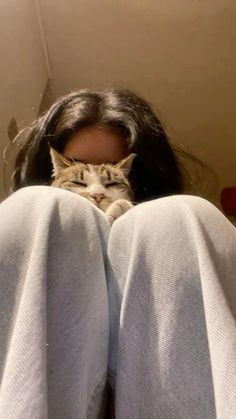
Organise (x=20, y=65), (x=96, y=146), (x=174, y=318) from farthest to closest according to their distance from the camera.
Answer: (x=20, y=65), (x=96, y=146), (x=174, y=318)

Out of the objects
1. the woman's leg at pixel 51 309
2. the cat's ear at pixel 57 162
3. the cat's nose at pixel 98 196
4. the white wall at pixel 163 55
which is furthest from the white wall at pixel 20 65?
the woman's leg at pixel 51 309

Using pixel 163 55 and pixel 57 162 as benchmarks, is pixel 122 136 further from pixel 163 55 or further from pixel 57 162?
pixel 163 55

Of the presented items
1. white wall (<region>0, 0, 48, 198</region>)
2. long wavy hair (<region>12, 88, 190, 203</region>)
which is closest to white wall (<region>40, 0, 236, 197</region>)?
white wall (<region>0, 0, 48, 198</region>)

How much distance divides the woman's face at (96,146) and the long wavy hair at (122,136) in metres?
0.01

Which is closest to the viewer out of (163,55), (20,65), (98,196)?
(98,196)

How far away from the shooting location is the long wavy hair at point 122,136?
1.00 metres

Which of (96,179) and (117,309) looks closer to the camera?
(117,309)

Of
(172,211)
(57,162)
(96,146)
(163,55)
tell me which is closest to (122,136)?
(96,146)

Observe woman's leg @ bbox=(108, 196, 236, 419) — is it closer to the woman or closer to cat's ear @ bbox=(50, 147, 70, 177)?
the woman

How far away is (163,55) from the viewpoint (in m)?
1.57

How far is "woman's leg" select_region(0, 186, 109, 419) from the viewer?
435mm

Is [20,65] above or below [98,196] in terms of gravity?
above

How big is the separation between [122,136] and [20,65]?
1.79 ft

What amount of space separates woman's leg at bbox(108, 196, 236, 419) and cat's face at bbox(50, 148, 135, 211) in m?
0.30
